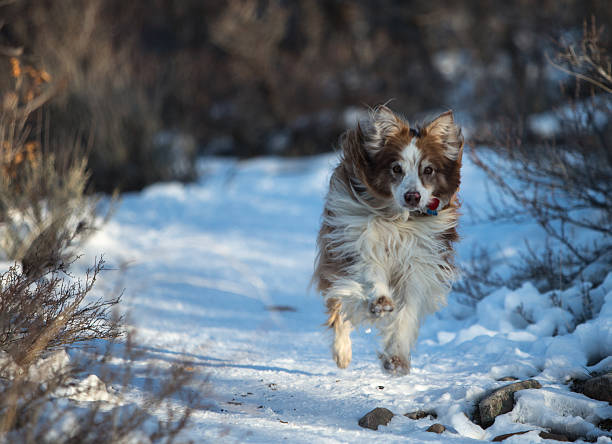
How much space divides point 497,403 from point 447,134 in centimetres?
166

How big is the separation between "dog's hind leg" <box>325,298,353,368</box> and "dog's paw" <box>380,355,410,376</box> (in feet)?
1.71

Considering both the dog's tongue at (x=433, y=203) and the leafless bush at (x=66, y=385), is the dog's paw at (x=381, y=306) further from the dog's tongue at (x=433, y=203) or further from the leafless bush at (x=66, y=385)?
the leafless bush at (x=66, y=385)

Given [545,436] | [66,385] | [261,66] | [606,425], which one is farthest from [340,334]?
[261,66]

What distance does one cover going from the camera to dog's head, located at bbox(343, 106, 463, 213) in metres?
3.92

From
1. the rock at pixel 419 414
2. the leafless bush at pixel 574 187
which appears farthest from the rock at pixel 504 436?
the leafless bush at pixel 574 187

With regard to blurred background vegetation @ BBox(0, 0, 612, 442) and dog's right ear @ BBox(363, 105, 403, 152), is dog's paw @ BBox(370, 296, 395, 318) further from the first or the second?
blurred background vegetation @ BBox(0, 0, 612, 442)

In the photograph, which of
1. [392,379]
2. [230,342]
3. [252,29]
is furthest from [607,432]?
[252,29]

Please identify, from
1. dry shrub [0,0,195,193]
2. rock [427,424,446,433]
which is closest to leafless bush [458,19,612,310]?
rock [427,424,446,433]

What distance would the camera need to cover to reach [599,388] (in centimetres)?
344

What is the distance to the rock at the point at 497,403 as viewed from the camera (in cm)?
337

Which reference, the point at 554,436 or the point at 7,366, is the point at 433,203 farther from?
the point at 7,366

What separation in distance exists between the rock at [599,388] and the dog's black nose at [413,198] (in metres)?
1.34

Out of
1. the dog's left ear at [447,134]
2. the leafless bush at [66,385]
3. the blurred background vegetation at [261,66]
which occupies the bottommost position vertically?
the leafless bush at [66,385]

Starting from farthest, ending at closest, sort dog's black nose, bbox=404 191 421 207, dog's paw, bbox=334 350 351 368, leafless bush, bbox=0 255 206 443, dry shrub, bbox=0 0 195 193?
dry shrub, bbox=0 0 195 193 < dog's paw, bbox=334 350 351 368 < dog's black nose, bbox=404 191 421 207 < leafless bush, bbox=0 255 206 443
